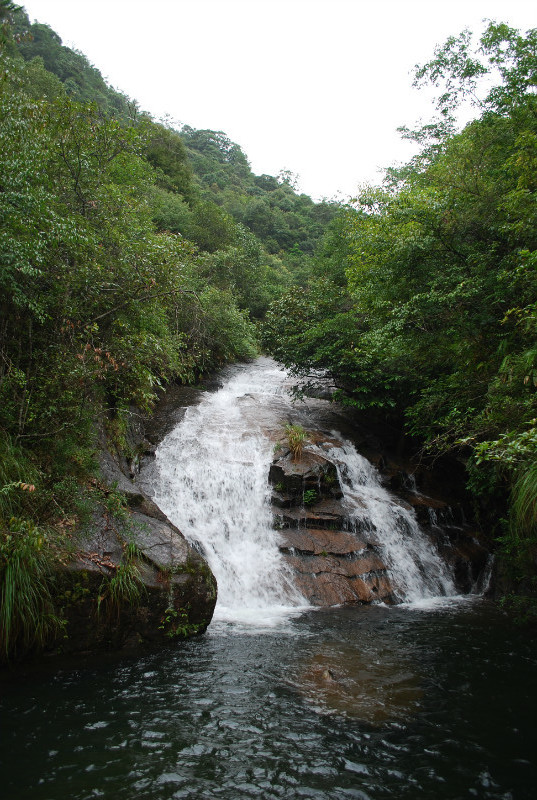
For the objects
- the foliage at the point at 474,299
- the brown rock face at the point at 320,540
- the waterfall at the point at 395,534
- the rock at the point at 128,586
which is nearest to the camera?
the rock at the point at 128,586

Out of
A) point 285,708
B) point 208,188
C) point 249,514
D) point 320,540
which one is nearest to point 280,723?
point 285,708

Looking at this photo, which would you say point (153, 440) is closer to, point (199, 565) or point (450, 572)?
point (199, 565)

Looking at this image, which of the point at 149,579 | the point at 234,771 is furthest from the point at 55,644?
the point at 234,771

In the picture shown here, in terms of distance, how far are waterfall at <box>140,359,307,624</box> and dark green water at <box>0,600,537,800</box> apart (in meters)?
1.89

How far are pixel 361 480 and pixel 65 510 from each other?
331 inches

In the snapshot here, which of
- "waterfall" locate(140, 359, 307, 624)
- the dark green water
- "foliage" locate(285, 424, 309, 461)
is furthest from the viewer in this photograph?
"foliage" locate(285, 424, 309, 461)

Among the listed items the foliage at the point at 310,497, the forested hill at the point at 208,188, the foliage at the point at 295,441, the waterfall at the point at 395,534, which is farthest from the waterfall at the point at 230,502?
the forested hill at the point at 208,188

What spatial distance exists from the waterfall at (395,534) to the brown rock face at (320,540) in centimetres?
34

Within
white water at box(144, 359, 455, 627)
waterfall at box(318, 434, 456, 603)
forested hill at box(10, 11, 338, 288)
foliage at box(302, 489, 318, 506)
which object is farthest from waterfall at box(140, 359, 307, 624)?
forested hill at box(10, 11, 338, 288)

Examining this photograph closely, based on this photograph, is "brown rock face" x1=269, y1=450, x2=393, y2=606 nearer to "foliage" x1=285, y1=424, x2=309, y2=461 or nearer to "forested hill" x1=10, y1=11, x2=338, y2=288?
"foliage" x1=285, y1=424, x2=309, y2=461

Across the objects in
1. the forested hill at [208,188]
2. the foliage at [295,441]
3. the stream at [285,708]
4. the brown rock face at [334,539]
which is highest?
the forested hill at [208,188]

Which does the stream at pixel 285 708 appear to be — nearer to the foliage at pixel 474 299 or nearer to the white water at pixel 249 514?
the white water at pixel 249 514

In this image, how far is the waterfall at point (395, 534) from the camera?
1032cm

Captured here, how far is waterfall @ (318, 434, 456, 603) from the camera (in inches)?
406
